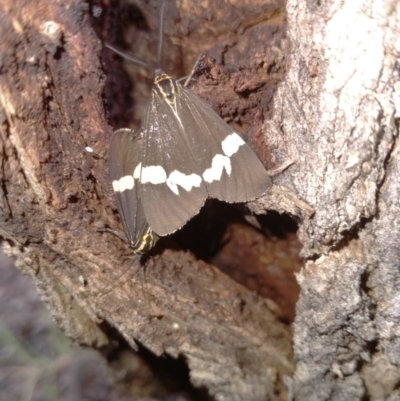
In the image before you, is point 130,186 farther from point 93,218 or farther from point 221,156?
point 221,156

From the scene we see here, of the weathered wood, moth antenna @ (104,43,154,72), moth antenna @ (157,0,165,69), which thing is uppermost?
moth antenna @ (157,0,165,69)

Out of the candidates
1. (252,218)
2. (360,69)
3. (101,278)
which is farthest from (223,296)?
(360,69)

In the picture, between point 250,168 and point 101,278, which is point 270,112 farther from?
point 101,278

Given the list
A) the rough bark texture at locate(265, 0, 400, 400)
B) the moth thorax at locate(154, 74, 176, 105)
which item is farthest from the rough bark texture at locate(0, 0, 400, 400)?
the moth thorax at locate(154, 74, 176, 105)

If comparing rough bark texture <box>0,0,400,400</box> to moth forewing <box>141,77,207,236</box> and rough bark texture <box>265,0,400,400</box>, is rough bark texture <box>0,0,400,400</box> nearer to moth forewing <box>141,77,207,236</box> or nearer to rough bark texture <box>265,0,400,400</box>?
rough bark texture <box>265,0,400,400</box>

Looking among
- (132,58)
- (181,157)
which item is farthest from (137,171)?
(132,58)

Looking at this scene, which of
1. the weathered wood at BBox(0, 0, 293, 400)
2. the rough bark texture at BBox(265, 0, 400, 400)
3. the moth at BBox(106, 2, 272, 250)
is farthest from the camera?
the moth at BBox(106, 2, 272, 250)
